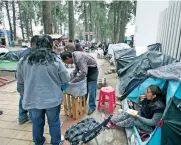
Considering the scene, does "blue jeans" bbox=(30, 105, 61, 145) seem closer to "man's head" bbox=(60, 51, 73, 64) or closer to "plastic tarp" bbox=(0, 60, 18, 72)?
"man's head" bbox=(60, 51, 73, 64)

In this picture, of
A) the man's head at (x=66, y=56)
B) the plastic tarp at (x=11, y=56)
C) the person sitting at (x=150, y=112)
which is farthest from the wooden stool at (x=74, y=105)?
the plastic tarp at (x=11, y=56)

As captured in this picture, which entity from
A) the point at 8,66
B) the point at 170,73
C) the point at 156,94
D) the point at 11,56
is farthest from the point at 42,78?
the point at 11,56

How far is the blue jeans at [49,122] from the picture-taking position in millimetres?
2205

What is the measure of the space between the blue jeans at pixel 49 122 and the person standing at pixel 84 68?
923 millimetres

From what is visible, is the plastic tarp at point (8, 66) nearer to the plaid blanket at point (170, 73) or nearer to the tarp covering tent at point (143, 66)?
the tarp covering tent at point (143, 66)

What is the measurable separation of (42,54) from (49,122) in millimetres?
938

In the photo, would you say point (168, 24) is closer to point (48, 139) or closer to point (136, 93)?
point (136, 93)

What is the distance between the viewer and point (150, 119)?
8.34 feet

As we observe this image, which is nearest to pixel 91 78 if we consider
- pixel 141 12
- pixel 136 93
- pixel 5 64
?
pixel 136 93

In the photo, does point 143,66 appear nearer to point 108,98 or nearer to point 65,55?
point 108,98

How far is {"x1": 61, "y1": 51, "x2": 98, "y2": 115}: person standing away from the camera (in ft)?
9.52

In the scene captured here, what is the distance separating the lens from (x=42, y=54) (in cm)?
200

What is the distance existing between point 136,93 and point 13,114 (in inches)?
104

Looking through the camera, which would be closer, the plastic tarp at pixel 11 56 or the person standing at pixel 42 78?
the person standing at pixel 42 78
